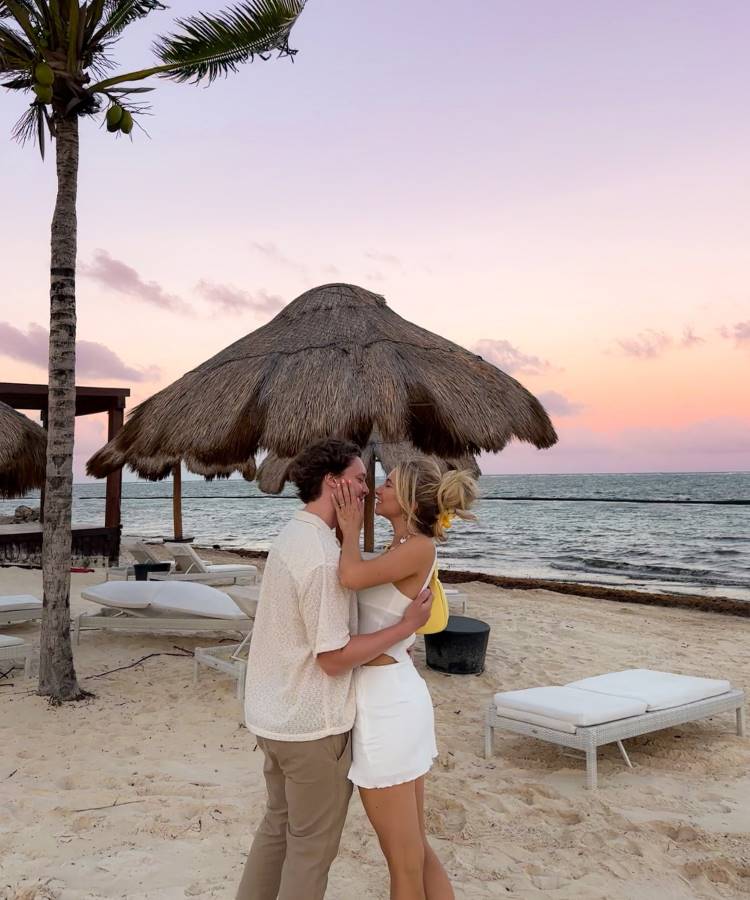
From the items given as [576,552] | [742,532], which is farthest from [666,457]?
[576,552]

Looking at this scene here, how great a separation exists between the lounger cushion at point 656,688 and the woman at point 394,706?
258 cm

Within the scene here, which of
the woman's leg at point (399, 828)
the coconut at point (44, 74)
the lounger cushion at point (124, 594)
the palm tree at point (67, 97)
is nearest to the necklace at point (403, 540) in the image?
the woman's leg at point (399, 828)

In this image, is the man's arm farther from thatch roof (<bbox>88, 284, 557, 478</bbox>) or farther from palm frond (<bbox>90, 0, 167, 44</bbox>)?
palm frond (<bbox>90, 0, 167, 44</bbox>)

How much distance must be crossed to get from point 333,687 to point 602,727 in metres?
2.50

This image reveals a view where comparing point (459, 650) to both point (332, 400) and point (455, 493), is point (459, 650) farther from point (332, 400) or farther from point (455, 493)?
point (455, 493)

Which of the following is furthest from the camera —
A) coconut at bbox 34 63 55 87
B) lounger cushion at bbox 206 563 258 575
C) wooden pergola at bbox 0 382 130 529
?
wooden pergola at bbox 0 382 130 529

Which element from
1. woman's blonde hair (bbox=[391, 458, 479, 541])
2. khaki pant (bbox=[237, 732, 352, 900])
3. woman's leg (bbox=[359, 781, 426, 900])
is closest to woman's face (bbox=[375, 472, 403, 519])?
woman's blonde hair (bbox=[391, 458, 479, 541])

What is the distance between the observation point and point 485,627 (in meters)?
5.82

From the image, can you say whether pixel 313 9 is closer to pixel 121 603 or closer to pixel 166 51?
pixel 166 51

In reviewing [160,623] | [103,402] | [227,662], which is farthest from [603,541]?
[227,662]

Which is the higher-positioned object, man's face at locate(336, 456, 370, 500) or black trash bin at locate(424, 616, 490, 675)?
man's face at locate(336, 456, 370, 500)

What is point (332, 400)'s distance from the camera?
17.3 feet

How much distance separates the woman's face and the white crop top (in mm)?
234

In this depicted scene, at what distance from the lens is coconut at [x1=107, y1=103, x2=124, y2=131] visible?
5004 mm
